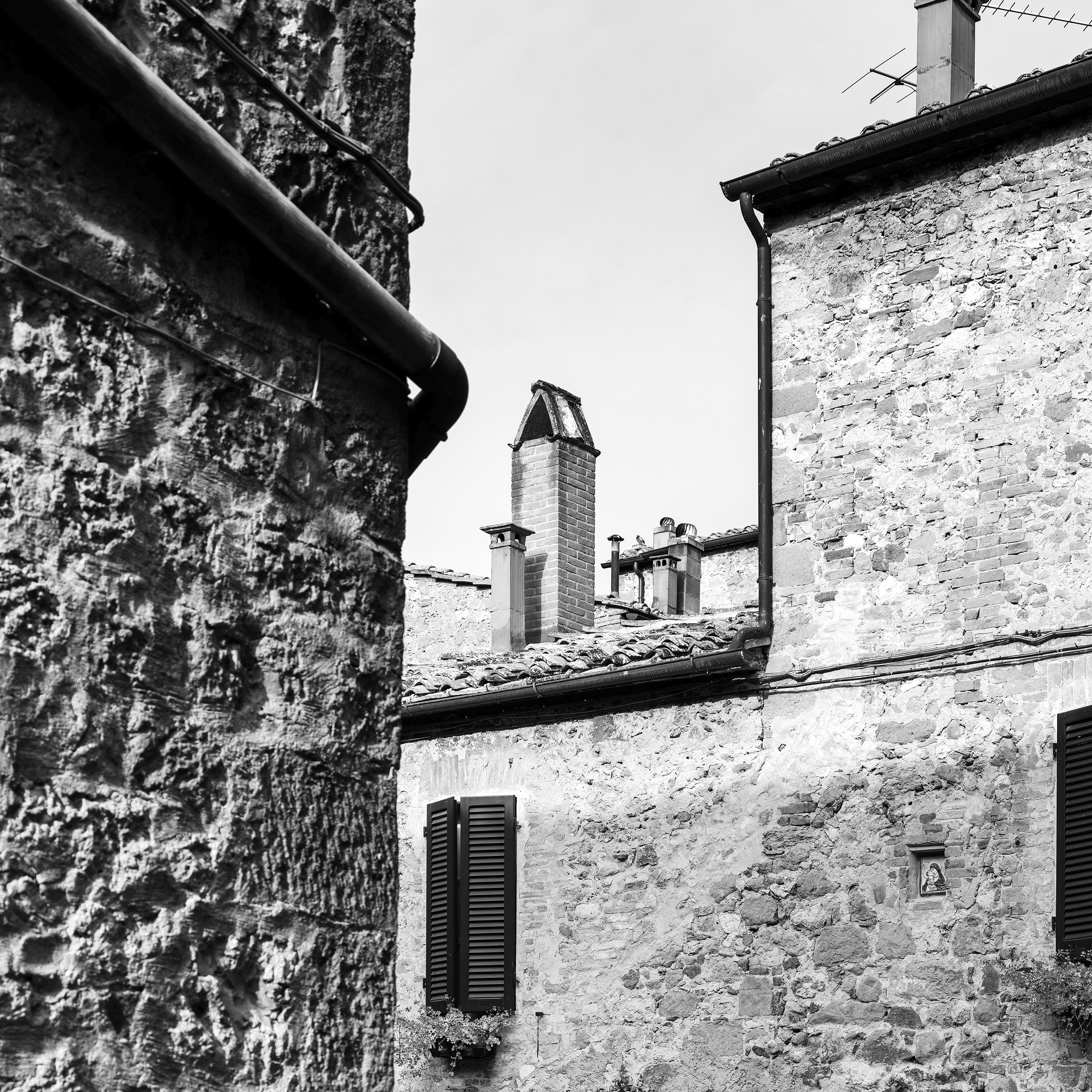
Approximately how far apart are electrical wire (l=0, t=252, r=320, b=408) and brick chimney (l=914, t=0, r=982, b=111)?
862cm

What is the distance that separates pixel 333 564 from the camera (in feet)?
9.50

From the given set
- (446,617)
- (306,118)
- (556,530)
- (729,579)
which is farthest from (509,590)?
(306,118)

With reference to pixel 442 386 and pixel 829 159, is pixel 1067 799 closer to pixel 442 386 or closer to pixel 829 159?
pixel 829 159

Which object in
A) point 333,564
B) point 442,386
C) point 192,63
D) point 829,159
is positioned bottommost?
point 333,564

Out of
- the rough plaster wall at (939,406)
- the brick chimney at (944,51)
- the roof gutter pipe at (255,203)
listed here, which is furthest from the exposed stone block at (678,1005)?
the roof gutter pipe at (255,203)

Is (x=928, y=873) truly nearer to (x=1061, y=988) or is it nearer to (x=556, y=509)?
(x=1061, y=988)

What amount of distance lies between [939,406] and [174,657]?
26.9 ft

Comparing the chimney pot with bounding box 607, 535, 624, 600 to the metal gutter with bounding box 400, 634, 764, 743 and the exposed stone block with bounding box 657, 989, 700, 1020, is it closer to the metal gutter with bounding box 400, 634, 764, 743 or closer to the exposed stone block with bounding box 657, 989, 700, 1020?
the metal gutter with bounding box 400, 634, 764, 743

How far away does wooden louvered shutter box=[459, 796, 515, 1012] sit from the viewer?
1126cm

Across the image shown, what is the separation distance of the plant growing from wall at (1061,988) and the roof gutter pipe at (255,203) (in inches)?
260

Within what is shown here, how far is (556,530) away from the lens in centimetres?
1450

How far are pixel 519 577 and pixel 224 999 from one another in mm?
11771

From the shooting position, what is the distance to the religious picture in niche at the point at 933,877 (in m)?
9.48

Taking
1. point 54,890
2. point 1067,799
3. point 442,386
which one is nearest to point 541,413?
point 1067,799
